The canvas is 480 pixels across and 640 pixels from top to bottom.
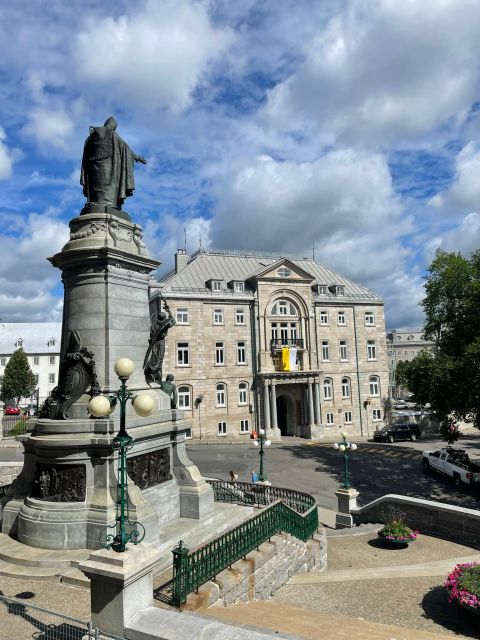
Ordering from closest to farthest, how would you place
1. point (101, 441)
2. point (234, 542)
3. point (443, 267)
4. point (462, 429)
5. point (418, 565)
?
point (234, 542) < point (101, 441) < point (418, 565) < point (443, 267) < point (462, 429)

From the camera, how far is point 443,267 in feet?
99.0

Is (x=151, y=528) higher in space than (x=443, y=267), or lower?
lower

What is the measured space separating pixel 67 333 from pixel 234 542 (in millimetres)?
6634

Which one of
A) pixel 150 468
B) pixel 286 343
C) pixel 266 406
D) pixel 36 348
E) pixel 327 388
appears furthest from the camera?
pixel 36 348

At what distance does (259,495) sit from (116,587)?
33.6ft

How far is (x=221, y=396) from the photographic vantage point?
135ft

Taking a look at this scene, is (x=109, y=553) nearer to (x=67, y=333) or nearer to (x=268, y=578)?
(x=268, y=578)

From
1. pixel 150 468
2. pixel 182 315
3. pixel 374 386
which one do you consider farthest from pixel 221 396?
pixel 150 468

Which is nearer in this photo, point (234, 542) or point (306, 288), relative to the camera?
point (234, 542)

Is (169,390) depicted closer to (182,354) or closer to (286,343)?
(182,354)

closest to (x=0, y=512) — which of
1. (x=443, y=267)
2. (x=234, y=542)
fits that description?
(x=234, y=542)

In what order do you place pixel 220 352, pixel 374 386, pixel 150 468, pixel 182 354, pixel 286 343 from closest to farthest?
pixel 150 468, pixel 182 354, pixel 220 352, pixel 286 343, pixel 374 386

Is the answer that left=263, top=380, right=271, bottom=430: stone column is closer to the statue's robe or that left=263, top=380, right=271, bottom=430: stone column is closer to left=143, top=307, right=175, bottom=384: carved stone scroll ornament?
left=143, top=307, right=175, bottom=384: carved stone scroll ornament

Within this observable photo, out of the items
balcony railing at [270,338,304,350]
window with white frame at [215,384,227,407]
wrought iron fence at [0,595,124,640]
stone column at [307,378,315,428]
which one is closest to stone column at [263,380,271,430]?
balcony railing at [270,338,304,350]
